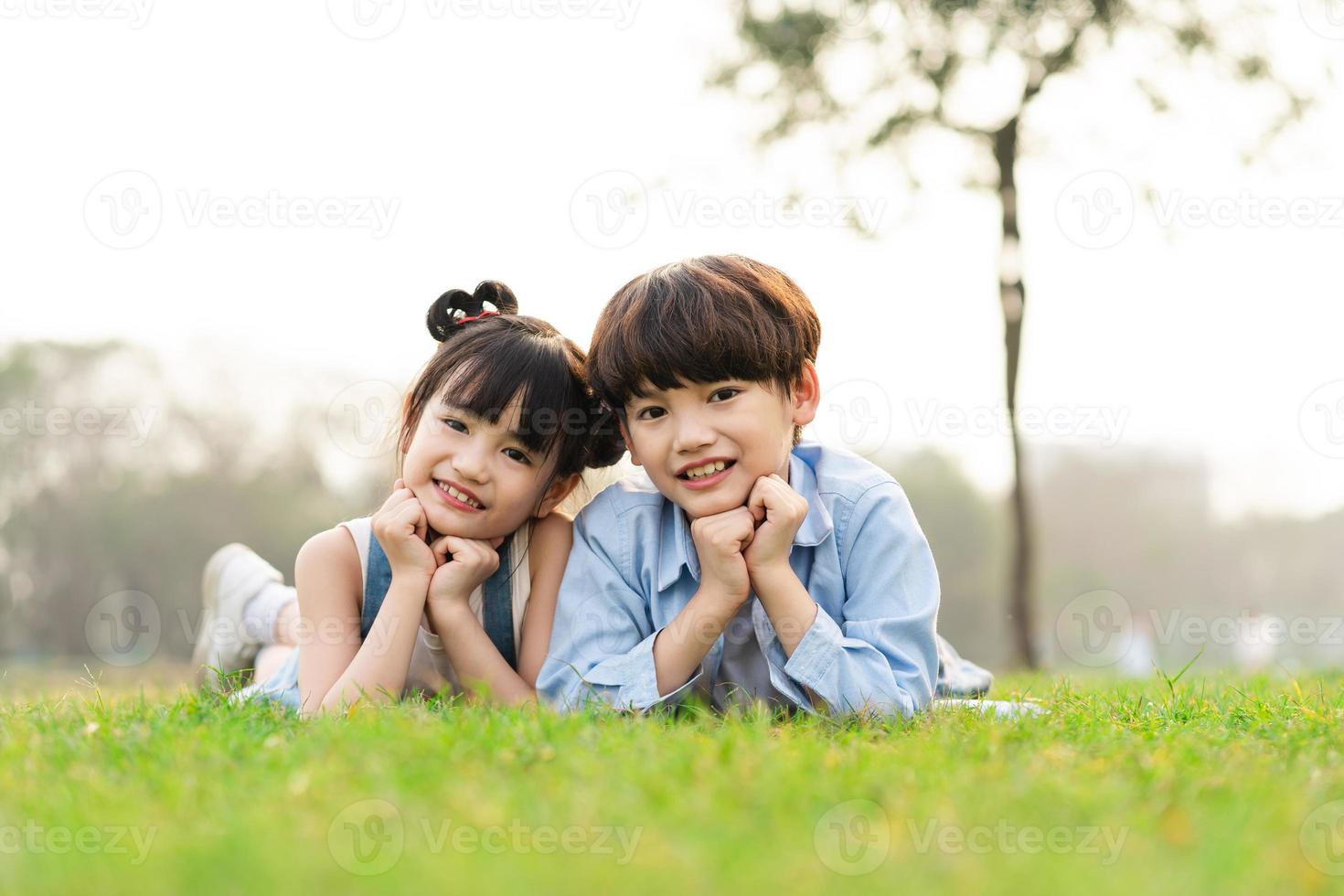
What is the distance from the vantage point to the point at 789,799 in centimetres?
212

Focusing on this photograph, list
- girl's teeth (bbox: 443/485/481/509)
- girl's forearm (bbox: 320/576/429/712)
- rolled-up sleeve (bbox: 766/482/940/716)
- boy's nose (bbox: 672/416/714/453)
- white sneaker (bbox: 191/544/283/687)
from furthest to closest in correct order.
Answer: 1. white sneaker (bbox: 191/544/283/687)
2. girl's teeth (bbox: 443/485/481/509)
3. girl's forearm (bbox: 320/576/429/712)
4. boy's nose (bbox: 672/416/714/453)
5. rolled-up sleeve (bbox: 766/482/940/716)

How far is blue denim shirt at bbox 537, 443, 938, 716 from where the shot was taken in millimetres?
3439

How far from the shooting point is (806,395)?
409cm

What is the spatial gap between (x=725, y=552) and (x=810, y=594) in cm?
56

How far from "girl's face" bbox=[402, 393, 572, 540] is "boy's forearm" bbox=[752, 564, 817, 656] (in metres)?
0.97

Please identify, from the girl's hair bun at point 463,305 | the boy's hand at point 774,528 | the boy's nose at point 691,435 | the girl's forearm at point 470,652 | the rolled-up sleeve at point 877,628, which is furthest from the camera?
the girl's hair bun at point 463,305

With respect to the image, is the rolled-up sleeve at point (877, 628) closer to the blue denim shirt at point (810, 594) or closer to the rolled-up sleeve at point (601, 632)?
the blue denim shirt at point (810, 594)

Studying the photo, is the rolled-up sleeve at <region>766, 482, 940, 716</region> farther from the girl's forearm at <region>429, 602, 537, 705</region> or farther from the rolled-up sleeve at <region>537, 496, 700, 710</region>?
the girl's forearm at <region>429, 602, 537, 705</region>

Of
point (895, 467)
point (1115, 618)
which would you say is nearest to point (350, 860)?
point (1115, 618)

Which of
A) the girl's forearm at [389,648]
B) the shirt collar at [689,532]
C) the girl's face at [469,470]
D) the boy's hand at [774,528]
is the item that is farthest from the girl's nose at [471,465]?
the boy's hand at [774,528]

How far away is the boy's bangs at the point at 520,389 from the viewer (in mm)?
3973

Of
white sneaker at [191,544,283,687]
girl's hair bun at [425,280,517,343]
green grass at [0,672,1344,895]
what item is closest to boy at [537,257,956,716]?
green grass at [0,672,1344,895]

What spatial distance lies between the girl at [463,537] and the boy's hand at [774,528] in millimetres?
909

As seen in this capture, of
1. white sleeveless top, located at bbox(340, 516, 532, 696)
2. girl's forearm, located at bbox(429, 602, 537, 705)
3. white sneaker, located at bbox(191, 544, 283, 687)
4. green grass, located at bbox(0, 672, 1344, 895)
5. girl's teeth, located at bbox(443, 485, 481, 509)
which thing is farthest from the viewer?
white sneaker, located at bbox(191, 544, 283, 687)
